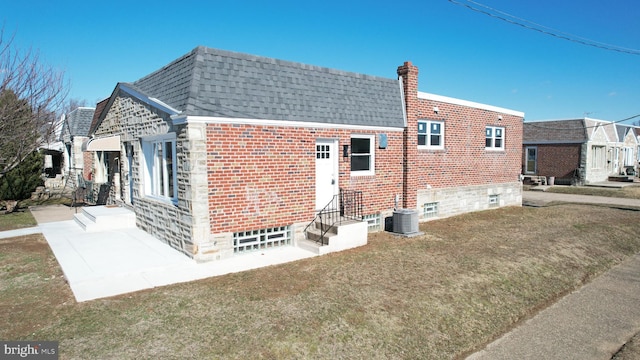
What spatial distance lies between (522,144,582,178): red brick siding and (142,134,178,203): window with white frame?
2938cm

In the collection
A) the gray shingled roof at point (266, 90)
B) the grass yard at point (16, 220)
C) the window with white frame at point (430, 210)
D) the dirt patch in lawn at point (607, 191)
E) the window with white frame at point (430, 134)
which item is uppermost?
the gray shingled roof at point (266, 90)

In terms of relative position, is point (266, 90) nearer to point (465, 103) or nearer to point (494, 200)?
point (465, 103)

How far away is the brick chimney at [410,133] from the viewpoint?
12.3 metres

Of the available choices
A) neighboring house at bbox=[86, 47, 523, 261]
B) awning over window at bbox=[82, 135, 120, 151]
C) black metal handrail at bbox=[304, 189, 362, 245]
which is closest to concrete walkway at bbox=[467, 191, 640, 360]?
black metal handrail at bbox=[304, 189, 362, 245]

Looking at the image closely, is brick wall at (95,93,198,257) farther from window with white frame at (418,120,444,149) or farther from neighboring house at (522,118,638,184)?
neighboring house at (522,118,638,184)

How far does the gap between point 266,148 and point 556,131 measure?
2797 centimetres

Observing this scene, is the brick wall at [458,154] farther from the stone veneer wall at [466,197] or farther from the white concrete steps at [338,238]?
the white concrete steps at [338,238]

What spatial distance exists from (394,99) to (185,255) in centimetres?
798

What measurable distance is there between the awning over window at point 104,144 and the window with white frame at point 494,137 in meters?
14.4

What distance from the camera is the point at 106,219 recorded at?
11242 millimetres

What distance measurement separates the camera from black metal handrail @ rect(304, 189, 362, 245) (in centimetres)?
1006

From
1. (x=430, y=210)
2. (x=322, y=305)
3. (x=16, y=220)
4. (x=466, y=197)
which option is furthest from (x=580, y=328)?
(x=16, y=220)

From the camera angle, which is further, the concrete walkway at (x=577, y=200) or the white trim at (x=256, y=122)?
the concrete walkway at (x=577, y=200)

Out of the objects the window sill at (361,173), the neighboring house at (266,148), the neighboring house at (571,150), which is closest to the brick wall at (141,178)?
the neighboring house at (266,148)
